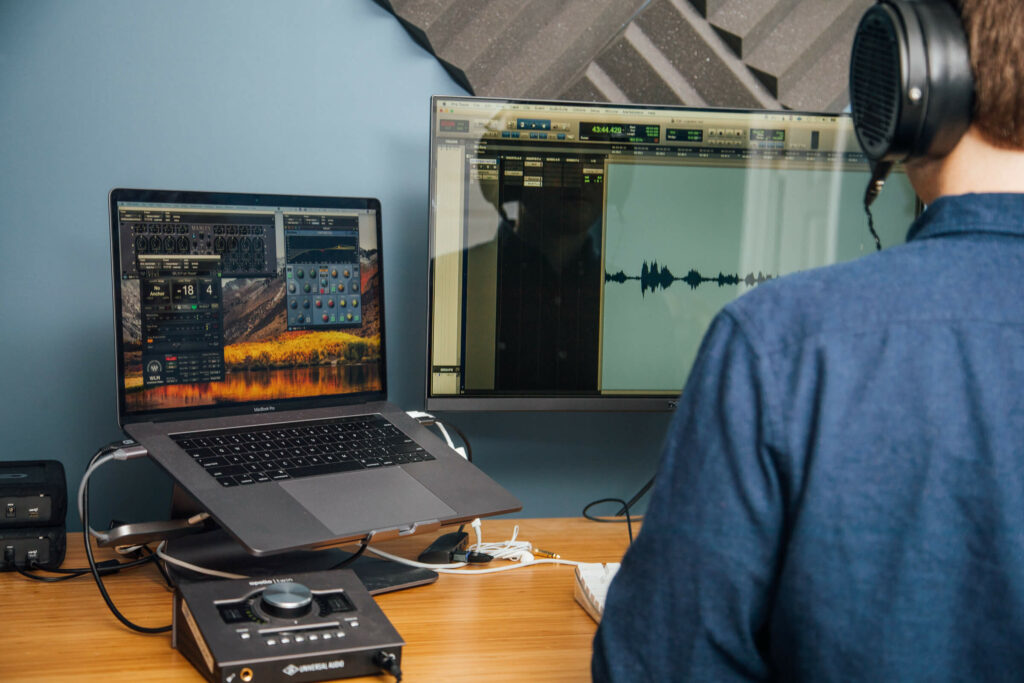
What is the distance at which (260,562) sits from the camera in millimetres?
1031

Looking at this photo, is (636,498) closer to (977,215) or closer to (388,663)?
(388,663)

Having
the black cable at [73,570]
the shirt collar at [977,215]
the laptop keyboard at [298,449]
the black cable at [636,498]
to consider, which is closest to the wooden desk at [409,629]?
the black cable at [73,570]

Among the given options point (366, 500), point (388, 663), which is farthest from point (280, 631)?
point (366, 500)

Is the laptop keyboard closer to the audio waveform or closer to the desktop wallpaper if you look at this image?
the desktop wallpaper

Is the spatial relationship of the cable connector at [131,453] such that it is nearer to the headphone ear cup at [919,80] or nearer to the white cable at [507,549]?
the white cable at [507,549]

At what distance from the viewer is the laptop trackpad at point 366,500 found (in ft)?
3.07

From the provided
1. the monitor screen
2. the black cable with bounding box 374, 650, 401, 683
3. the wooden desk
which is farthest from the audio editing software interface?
the black cable with bounding box 374, 650, 401, 683

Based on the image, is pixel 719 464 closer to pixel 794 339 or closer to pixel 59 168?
pixel 794 339

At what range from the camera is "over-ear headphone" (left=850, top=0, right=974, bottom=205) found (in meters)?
0.58

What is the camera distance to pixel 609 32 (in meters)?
1.33

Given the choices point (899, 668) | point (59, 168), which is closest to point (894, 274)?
point (899, 668)

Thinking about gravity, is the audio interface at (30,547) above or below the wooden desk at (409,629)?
above

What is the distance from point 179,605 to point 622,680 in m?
0.46

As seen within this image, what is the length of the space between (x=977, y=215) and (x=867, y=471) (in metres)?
0.18
